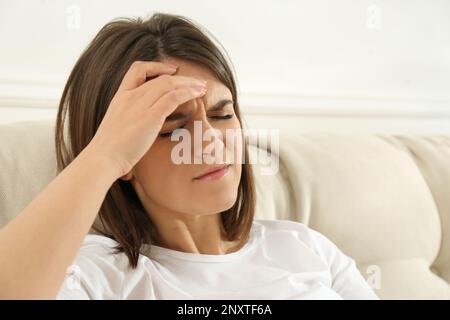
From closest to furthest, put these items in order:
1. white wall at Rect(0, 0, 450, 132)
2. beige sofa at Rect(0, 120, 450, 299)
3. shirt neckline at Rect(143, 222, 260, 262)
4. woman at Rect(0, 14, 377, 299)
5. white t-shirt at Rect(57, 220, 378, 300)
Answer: woman at Rect(0, 14, 377, 299), white t-shirt at Rect(57, 220, 378, 300), shirt neckline at Rect(143, 222, 260, 262), beige sofa at Rect(0, 120, 450, 299), white wall at Rect(0, 0, 450, 132)

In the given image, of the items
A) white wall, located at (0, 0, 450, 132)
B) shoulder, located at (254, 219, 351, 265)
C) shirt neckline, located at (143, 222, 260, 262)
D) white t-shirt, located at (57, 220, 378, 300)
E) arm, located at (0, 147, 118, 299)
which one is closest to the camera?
arm, located at (0, 147, 118, 299)

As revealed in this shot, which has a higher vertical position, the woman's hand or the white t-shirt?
the woman's hand

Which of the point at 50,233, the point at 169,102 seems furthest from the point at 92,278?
the point at 169,102

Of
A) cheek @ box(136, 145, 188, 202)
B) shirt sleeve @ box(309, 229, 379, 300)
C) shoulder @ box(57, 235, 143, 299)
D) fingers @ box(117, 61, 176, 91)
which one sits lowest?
A: shirt sleeve @ box(309, 229, 379, 300)

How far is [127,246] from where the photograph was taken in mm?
1014

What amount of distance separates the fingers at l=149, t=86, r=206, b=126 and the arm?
12 cm

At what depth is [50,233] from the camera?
0.76 meters

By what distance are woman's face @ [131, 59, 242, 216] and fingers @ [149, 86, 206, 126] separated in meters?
0.05

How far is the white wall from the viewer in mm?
1509

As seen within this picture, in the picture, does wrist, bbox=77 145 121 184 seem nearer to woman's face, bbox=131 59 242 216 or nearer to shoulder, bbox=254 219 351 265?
woman's face, bbox=131 59 242 216

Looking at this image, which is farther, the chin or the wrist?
the chin

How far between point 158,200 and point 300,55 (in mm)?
957

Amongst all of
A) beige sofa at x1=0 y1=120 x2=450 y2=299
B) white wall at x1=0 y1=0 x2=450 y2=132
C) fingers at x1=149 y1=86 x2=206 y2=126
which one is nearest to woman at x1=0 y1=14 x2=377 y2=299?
fingers at x1=149 y1=86 x2=206 y2=126
